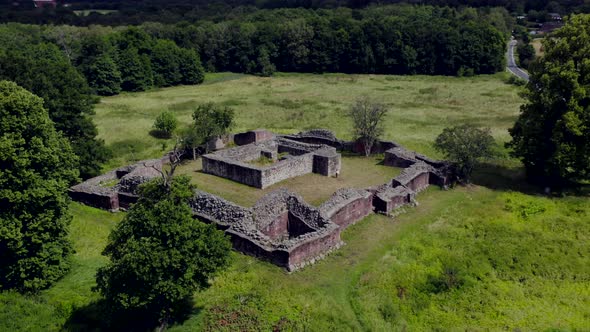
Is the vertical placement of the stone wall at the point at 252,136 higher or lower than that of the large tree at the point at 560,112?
lower

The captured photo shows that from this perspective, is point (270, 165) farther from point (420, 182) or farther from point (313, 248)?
point (313, 248)

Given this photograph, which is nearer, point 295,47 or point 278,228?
point 278,228

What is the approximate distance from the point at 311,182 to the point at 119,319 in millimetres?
17677

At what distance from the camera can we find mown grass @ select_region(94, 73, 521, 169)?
49719 millimetres

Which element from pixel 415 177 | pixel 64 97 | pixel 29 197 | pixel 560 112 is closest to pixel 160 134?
pixel 64 97

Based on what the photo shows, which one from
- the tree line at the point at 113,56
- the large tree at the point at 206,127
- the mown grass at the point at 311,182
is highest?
the tree line at the point at 113,56

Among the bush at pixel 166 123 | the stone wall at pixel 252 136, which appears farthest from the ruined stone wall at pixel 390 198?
the bush at pixel 166 123

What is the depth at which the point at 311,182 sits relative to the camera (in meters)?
35.2

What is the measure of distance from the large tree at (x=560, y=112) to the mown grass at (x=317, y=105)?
9477 mm

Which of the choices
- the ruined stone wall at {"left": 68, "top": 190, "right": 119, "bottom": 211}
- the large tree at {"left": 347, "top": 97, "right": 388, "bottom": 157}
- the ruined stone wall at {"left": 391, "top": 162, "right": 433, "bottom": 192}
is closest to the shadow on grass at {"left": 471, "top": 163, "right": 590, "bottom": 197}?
the ruined stone wall at {"left": 391, "top": 162, "right": 433, "bottom": 192}

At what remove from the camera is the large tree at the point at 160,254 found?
18.4 m

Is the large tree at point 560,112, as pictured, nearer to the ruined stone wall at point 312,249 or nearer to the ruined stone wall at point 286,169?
the ruined stone wall at point 286,169

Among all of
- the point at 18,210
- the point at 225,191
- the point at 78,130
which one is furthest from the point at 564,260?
the point at 78,130

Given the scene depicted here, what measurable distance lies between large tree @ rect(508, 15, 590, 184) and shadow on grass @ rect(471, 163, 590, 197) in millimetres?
795
